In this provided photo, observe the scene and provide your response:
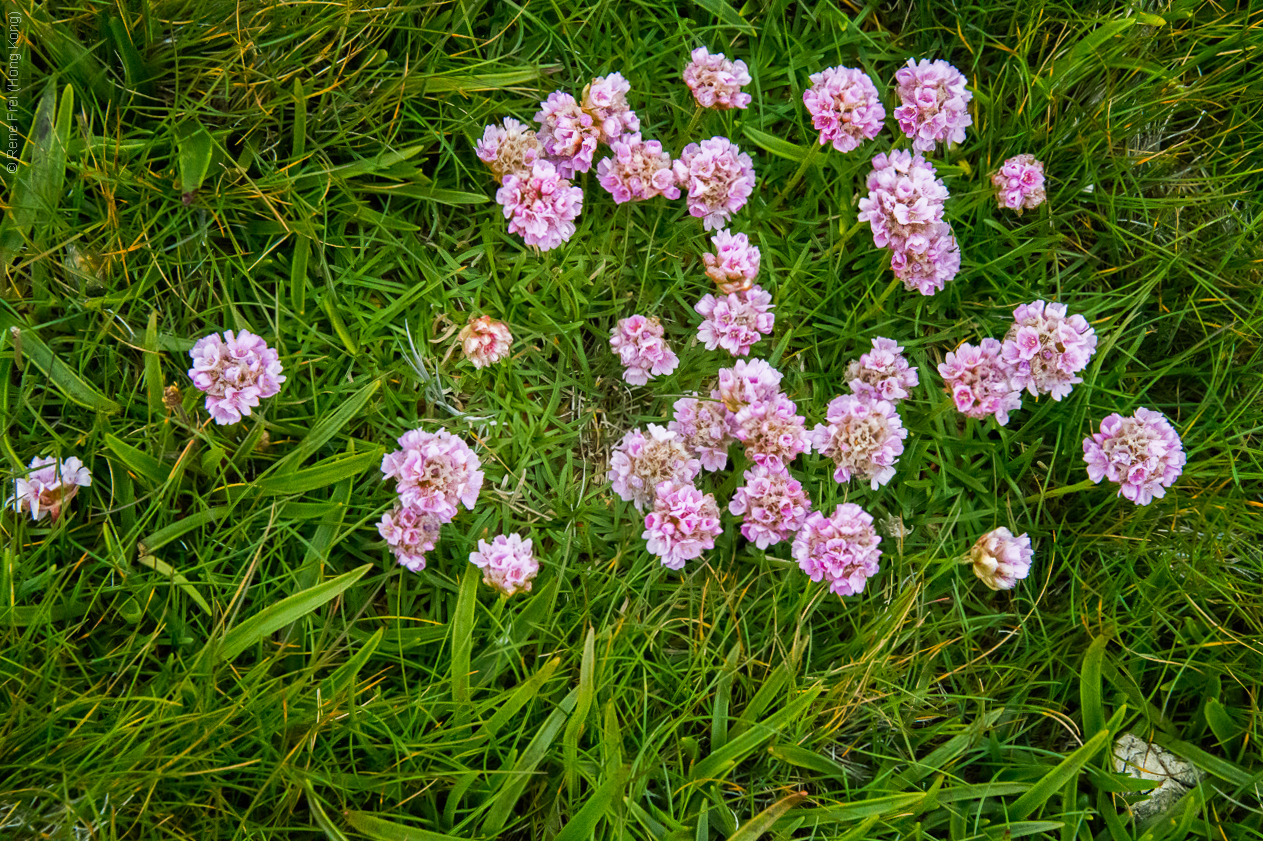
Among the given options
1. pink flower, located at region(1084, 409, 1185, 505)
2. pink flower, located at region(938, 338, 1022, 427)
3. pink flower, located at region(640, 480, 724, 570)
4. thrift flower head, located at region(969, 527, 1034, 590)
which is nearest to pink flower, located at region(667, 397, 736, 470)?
pink flower, located at region(640, 480, 724, 570)

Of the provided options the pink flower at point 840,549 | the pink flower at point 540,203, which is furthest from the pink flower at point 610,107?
the pink flower at point 840,549

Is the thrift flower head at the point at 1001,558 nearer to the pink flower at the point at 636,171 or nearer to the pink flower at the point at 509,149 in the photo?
the pink flower at the point at 636,171

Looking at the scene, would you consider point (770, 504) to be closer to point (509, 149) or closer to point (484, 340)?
point (484, 340)

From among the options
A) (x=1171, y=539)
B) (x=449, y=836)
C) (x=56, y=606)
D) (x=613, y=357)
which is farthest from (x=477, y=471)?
(x=1171, y=539)

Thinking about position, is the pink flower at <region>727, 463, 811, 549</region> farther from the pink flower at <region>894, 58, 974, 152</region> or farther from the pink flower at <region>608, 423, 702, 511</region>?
the pink flower at <region>894, 58, 974, 152</region>

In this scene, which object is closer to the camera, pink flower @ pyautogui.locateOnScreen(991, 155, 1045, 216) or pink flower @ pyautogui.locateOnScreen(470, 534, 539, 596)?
pink flower @ pyautogui.locateOnScreen(470, 534, 539, 596)

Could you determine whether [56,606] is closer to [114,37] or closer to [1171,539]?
[114,37]
